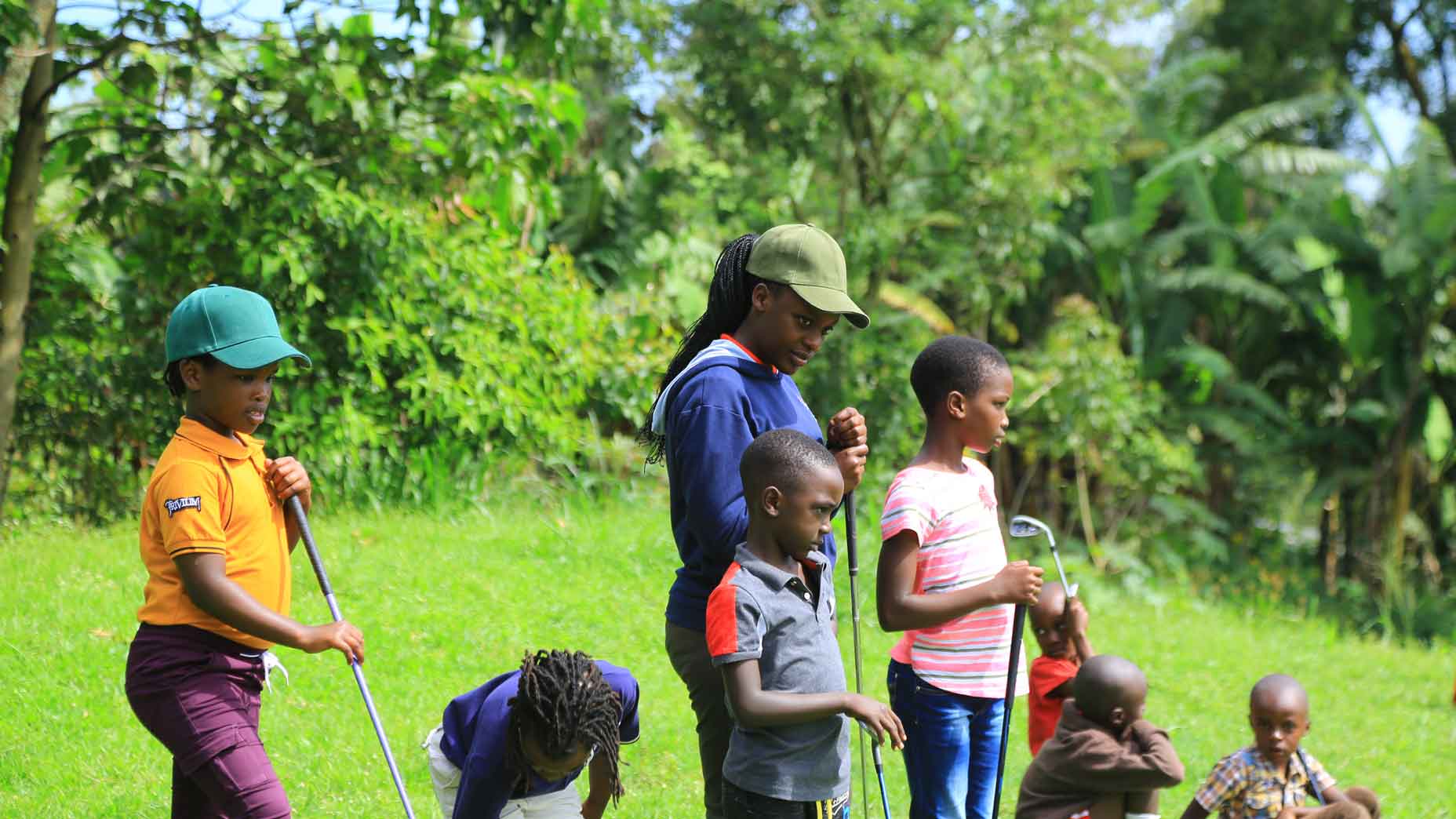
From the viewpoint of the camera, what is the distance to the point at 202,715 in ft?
9.71

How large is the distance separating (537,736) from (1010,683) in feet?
4.08

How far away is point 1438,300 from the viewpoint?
12.6m

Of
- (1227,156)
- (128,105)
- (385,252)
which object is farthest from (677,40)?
(1227,156)

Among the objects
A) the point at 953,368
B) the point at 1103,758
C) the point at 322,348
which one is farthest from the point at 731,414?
the point at 322,348

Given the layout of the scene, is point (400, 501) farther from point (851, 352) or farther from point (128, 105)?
point (851, 352)

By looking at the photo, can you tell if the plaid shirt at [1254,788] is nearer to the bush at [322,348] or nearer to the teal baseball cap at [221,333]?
the teal baseball cap at [221,333]

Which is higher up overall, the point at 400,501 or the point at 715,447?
the point at 715,447

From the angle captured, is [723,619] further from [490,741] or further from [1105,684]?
[1105,684]

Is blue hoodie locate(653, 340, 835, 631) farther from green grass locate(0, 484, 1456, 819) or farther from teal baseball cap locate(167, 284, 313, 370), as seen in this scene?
green grass locate(0, 484, 1456, 819)

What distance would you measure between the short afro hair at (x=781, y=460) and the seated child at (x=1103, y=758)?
1497mm

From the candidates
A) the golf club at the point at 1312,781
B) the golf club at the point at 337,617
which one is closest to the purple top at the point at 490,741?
the golf club at the point at 337,617

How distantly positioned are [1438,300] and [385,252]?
9.80 meters

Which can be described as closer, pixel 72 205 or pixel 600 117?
pixel 72 205

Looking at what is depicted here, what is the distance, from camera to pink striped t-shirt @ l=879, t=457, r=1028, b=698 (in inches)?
137
